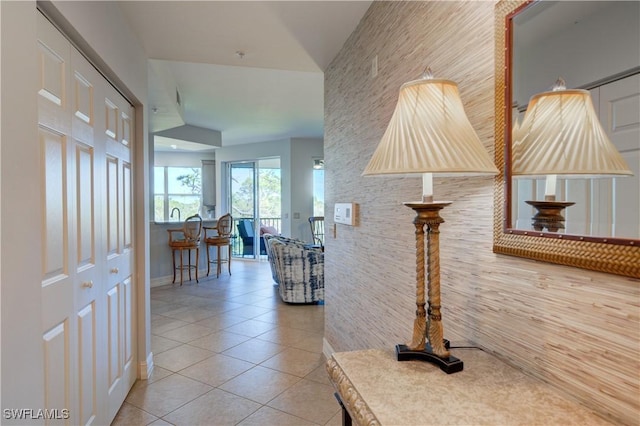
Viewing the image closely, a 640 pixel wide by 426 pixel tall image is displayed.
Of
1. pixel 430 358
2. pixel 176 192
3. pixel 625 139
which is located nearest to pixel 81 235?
pixel 430 358

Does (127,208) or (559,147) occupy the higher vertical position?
(559,147)

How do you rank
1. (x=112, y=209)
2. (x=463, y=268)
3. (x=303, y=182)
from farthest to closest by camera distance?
(x=303, y=182) < (x=112, y=209) < (x=463, y=268)

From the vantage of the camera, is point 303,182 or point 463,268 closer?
point 463,268

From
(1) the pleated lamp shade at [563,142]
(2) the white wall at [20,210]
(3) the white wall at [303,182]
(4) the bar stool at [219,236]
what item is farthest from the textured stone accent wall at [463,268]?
(3) the white wall at [303,182]

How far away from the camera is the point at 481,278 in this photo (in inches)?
45.3

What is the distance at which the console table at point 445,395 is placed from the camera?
0.73 meters

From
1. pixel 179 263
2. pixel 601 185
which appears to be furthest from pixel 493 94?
pixel 179 263

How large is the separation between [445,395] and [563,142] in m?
0.64

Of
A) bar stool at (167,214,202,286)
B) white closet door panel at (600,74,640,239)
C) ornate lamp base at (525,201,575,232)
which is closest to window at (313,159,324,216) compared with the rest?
bar stool at (167,214,202,286)

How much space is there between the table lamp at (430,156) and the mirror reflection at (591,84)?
0.56 feet

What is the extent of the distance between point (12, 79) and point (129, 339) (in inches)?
77.1

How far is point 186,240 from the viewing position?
19.4ft

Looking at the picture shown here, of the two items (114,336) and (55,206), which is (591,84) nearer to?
(55,206)

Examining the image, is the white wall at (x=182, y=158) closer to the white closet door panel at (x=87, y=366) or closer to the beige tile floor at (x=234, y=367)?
the beige tile floor at (x=234, y=367)
